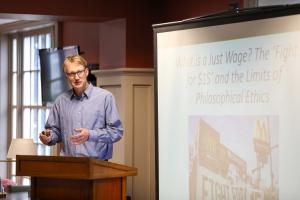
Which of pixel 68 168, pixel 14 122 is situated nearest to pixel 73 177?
pixel 68 168

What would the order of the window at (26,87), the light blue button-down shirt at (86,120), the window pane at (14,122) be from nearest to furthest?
the light blue button-down shirt at (86,120)
the window at (26,87)
the window pane at (14,122)

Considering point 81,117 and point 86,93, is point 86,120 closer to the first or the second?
point 81,117

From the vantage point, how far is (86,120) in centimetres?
379

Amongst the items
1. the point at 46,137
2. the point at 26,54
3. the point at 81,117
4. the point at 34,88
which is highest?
the point at 26,54

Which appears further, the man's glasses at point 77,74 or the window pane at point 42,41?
the window pane at point 42,41

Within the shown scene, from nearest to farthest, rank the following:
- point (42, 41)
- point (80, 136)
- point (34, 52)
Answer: point (80, 136) → point (42, 41) → point (34, 52)

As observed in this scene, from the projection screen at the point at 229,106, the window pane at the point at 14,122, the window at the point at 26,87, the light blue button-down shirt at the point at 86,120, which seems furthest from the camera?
the window pane at the point at 14,122

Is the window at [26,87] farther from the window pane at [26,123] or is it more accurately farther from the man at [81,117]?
the man at [81,117]

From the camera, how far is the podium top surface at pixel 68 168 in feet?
10.3

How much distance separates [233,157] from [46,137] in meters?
1.05

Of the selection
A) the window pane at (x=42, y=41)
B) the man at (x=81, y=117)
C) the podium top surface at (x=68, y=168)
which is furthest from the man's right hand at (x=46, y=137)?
the window pane at (x=42, y=41)

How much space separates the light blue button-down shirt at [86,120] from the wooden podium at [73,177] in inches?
14.5

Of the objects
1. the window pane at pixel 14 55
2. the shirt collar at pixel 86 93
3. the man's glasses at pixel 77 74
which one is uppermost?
the window pane at pixel 14 55

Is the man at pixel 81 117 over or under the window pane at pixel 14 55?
under
